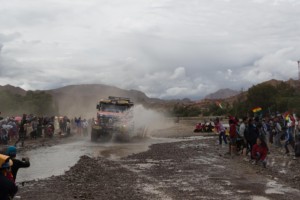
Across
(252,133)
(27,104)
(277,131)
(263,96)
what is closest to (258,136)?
(252,133)

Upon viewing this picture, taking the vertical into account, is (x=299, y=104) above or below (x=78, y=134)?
above

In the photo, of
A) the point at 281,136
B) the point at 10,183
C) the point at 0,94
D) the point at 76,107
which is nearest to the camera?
the point at 10,183

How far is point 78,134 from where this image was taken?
1687 inches

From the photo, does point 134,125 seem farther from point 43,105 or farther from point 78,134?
point 43,105

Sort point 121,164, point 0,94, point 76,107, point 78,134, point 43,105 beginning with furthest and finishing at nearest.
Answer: point 76,107 < point 43,105 < point 0,94 < point 78,134 < point 121,164

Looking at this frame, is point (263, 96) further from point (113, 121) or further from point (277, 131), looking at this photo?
point (277, 131)

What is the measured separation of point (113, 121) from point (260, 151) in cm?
1718

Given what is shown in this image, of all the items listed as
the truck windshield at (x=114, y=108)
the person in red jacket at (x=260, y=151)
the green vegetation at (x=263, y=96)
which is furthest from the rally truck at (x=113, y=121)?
the green vegetation at (x=263, y=96)

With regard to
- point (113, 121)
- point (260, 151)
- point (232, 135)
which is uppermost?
point (113, 121)

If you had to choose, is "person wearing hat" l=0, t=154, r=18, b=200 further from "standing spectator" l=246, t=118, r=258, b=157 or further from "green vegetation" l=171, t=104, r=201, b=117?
"green vegetation" l=171, t=104, r=201, b=117

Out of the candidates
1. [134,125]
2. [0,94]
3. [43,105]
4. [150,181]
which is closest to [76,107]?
[43,105]

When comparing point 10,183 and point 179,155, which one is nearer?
point 10,183

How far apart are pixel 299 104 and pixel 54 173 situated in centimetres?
5174

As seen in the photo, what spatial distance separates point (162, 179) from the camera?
44.9ft
